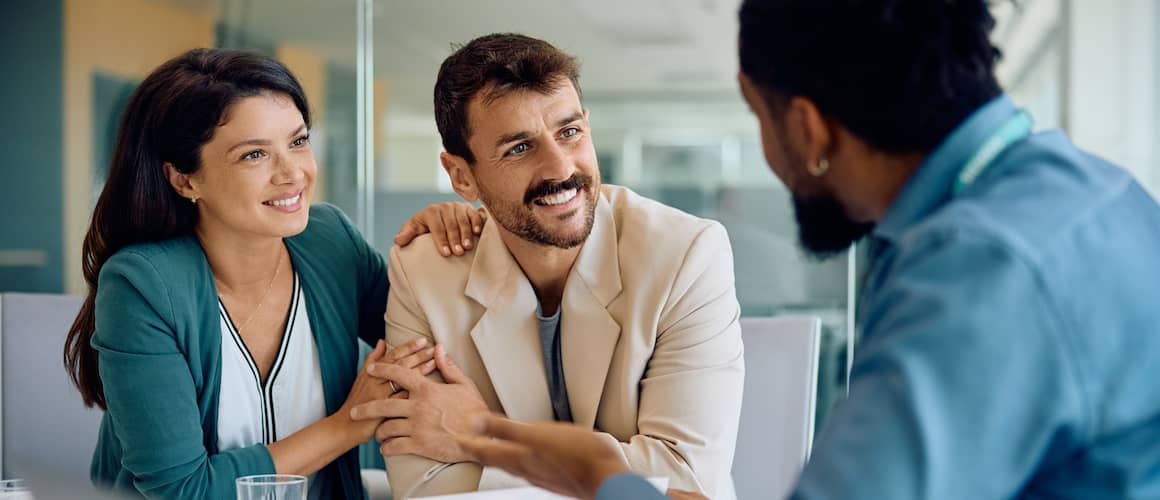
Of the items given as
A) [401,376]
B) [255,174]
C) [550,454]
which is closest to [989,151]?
[550,454]

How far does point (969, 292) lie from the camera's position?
806mm

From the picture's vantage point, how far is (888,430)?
32.2 inches

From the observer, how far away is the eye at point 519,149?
6.61 ft

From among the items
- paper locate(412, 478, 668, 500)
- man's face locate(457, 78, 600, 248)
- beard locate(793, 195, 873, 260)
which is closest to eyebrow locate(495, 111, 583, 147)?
man's face locate(457, 78, 600, 248)

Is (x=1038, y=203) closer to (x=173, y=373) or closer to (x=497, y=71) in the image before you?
(x=497, y=71)

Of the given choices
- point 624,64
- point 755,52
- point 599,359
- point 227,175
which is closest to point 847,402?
point 755,52

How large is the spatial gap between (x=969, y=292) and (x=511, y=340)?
1.27 metres

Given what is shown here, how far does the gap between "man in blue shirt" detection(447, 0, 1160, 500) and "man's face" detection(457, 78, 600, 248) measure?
3.15 ft

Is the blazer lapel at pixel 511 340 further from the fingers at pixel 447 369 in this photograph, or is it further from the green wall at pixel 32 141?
the green wall at pixel 32 141

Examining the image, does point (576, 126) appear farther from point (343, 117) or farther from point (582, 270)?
point (343, 117)

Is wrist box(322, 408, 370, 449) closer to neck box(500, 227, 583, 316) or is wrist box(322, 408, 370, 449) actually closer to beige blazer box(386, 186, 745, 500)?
beige blazer box(386, 186, 745, 500)

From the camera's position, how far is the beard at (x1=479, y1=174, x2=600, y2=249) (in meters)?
1.97

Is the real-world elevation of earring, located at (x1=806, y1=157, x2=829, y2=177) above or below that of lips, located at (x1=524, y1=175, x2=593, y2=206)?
above

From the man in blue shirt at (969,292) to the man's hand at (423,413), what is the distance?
82cm
